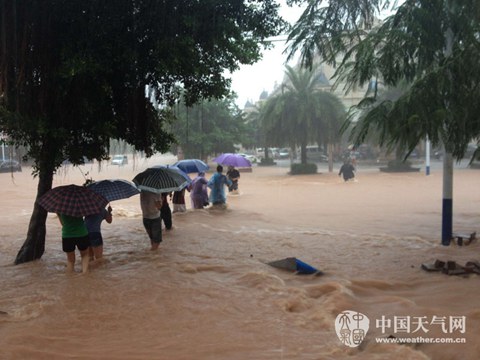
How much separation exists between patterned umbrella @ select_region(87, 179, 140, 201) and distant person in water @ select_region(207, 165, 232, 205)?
5.41m

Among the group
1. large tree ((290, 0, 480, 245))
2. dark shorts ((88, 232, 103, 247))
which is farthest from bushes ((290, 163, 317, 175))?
dark shorts ((88, 232, 103, 247))

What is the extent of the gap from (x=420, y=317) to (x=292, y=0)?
4.93 m

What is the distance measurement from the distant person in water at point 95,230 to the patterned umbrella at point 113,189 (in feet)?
0.92

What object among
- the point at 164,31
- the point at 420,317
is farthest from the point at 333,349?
the point at 164,31

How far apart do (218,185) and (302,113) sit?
1935 cm

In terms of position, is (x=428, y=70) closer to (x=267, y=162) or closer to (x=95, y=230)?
(x=95, y=230)

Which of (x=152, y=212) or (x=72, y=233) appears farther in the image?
(x=152, y=212)

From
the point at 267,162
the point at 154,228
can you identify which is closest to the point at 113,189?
the point at 154,228

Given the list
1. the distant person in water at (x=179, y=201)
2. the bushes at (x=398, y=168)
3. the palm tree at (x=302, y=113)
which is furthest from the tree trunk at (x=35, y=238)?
the bushes at (x=398, y=168)

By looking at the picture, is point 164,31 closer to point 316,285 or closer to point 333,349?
point 316,285

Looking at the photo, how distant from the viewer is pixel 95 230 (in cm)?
745

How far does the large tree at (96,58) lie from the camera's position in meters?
6.12

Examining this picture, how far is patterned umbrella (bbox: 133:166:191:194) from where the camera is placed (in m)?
7.94

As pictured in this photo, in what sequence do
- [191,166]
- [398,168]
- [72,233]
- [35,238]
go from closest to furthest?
[72,233] → [35,238] → [191,166] → [398,168]
